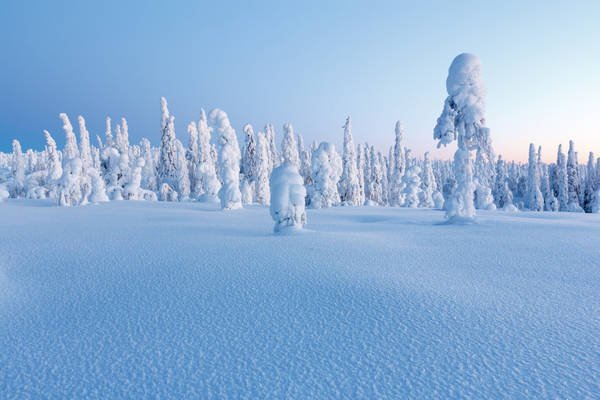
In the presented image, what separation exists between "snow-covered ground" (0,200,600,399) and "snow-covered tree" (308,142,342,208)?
872 inches

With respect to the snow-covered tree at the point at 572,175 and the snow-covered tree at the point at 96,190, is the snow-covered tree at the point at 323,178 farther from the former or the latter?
the snow-covered tree at the point at 572,175

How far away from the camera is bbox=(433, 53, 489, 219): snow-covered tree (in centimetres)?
1370

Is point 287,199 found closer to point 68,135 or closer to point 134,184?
point 134,184

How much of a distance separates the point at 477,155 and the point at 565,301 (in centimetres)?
1072

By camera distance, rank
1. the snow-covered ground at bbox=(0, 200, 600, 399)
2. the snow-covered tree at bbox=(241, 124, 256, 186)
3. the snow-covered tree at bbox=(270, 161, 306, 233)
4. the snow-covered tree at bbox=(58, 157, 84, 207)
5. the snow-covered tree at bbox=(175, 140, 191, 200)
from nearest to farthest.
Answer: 1. the snow-covered ground at bbox=(0, 200, 600, 399)
2. the snow-covered tree at bbox=(270, 161, 306, 233)
3. the snow-covered tree at bbox=(58, 157, 84, 207)
4. the snow-covered tree at bbox=(241, 124, 256, 186)
5. the snow-covered tree at bbox=(175, 140, 191, 200)

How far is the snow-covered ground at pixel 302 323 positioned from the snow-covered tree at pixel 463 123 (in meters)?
5.77

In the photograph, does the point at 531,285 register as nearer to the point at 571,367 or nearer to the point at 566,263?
the point at 566,263

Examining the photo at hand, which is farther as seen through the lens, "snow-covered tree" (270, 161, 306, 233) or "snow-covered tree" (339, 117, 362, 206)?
"snow-covered tree" (339, 117, 362, 206)

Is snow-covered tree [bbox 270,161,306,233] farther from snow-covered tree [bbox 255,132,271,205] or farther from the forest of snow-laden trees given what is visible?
snow-covered tree [bbox 255,132,271,205]

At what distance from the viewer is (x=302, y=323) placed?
419 centimetres

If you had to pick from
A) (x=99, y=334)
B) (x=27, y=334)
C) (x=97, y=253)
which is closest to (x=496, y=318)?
(x=99, y=334)

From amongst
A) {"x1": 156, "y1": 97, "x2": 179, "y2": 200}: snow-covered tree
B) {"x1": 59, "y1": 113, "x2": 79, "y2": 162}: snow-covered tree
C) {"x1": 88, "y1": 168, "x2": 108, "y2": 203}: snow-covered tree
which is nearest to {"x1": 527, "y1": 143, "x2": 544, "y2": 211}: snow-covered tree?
{"x1": 156, "y1": 97, "x2": 179, "y2": 200}: snow-covered tree

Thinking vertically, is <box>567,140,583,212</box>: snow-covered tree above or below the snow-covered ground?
above

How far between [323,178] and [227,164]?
1002cm
